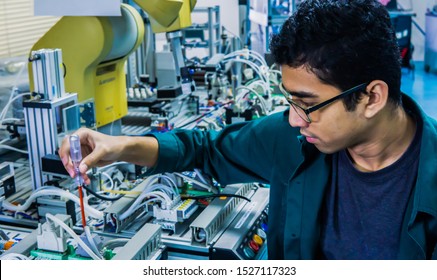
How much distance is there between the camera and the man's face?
1.28 m

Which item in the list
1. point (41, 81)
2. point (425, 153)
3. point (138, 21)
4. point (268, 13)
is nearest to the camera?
point (425, 153)

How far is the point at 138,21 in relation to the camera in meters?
2.70

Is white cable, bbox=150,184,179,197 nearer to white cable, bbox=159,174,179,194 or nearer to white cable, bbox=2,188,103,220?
white cable, bbox=159,174,179,194

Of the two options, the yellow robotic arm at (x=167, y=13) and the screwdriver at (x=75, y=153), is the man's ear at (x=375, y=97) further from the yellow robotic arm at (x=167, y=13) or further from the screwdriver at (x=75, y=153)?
the yellow robotic arm at (x=167, y=13)

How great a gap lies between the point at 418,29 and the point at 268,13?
5.53 meters

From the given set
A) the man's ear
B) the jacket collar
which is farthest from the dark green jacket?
the man's ear

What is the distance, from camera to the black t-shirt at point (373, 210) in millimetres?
1370

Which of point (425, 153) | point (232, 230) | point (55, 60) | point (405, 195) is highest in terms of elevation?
point (55, 60)

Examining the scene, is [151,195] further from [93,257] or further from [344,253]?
[344,253]

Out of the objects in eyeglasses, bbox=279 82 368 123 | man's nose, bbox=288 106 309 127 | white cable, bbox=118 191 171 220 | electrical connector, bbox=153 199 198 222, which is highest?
eyeglasses, bbox=279 82 368 123

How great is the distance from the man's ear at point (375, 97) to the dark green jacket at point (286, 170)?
0.15 metres

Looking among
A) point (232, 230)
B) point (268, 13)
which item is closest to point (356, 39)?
point (232, 230)

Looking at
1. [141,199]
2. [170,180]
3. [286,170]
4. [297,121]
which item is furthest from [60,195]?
[297,121]

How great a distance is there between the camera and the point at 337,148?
4.41ft
